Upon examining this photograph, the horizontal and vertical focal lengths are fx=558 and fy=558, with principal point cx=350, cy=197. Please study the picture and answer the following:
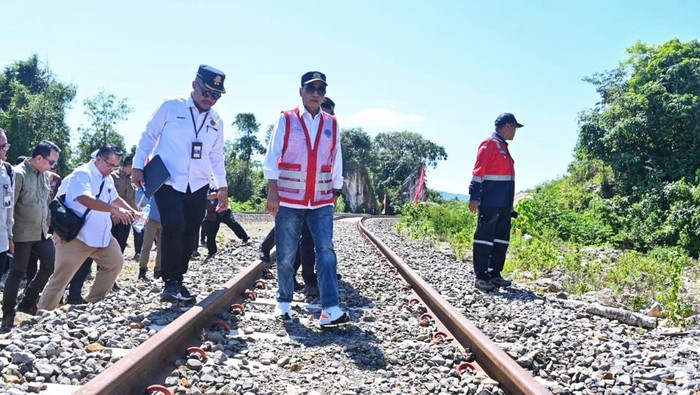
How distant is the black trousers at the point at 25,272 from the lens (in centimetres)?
502

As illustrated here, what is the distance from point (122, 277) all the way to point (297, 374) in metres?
5.63

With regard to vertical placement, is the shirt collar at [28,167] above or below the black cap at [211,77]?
below

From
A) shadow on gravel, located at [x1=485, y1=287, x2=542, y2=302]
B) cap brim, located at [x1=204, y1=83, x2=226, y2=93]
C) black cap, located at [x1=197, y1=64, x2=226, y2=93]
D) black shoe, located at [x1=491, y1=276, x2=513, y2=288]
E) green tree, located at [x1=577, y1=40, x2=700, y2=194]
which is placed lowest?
shadow on gravel, located at [x1=485, y1=287, x2=542, y2=302]

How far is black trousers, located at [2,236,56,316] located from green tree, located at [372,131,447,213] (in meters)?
53.2

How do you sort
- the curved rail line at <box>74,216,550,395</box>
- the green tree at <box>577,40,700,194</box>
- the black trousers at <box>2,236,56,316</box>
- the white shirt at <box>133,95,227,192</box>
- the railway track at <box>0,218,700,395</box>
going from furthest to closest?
the green tree at <box>577,40,700,194</box>
the black trousers at <box>2,236,56,316</box>
the white shirt at <box>133,95,227,192</box>
the railway track at <box>0,218,700,395</box>
the curved rail line at <box>74,216,550,395</box>

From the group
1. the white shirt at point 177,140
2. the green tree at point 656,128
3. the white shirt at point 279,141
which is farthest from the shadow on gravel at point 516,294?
the green tree at point 656,128

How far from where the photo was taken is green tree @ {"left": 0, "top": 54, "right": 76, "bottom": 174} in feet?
122

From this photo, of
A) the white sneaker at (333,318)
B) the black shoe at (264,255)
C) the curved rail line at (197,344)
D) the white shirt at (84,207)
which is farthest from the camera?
the black shoe at (264,255)

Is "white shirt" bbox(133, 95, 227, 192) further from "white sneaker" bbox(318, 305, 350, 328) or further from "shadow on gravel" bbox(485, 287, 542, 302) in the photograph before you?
"shadow on gravel" bbox(485, 287, 542, 302)

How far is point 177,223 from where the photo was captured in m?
4.66

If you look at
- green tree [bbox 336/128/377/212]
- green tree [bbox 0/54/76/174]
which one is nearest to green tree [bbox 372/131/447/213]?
green tree [bbox 336/128/377/212]

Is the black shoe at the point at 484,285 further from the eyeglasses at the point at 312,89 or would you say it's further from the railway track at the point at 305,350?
the eyeglasses at the point at 312,89

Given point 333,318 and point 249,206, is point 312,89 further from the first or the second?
point 249,206

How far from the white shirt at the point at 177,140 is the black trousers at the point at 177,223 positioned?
0.09 metres
